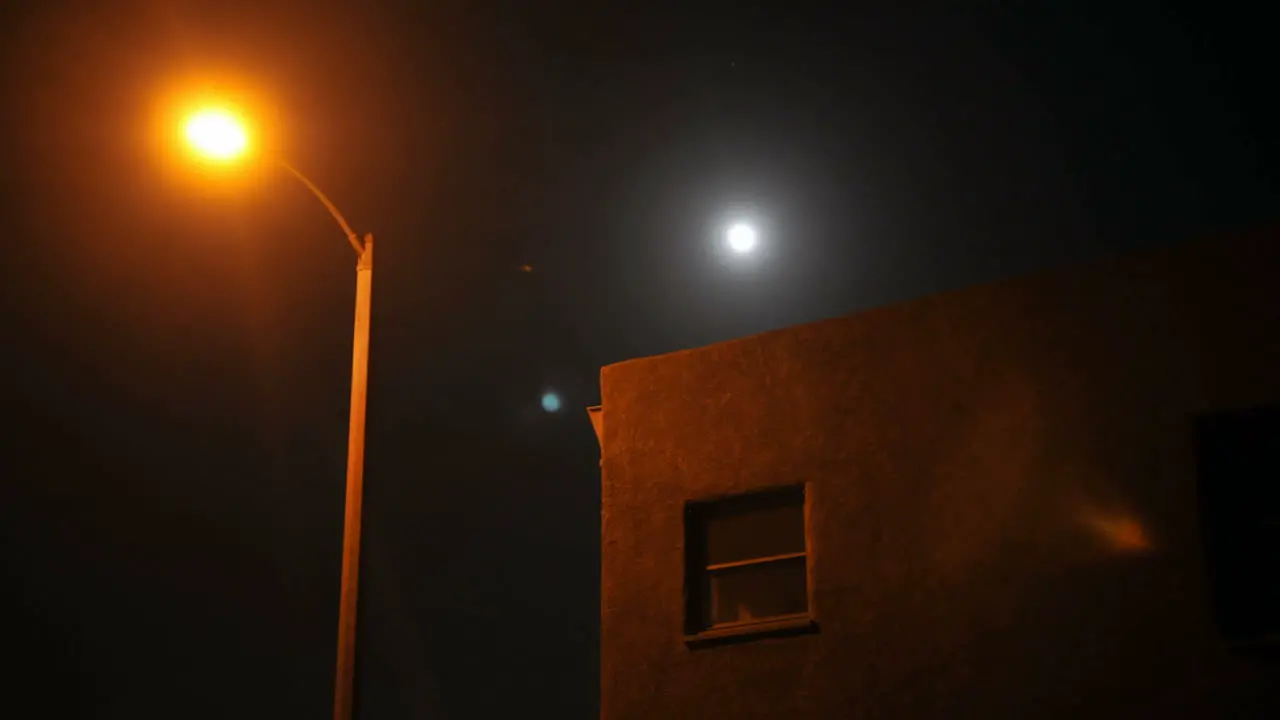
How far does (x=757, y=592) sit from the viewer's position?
47.8 feet

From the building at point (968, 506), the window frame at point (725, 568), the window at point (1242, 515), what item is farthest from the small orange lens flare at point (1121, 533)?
the window frame at point (725, 568)

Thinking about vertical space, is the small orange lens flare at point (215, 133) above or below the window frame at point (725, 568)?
above

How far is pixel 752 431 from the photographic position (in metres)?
14.9

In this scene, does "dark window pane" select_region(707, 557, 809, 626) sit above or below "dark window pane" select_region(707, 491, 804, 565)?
below

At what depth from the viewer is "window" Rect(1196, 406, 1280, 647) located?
470 inches

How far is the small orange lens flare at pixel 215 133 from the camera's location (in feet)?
48.2

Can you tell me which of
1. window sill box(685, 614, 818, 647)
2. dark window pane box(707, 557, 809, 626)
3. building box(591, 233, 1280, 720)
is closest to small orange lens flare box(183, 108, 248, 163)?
building box(591, 233, 1280, 720)

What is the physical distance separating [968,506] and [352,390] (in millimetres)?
5568

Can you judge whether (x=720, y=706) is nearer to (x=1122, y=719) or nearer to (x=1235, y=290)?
(x=1122, y=719)

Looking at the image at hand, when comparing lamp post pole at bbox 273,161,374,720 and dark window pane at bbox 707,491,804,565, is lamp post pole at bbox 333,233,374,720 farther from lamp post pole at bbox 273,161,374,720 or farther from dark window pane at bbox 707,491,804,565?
dark window pane at bbox 707,491,804,565

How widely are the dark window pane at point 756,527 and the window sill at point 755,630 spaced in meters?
0.65

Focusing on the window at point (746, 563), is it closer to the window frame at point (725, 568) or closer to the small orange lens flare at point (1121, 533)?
the window frame at point (725, 568)

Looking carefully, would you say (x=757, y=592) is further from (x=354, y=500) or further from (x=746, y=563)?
(x=354, y=500)

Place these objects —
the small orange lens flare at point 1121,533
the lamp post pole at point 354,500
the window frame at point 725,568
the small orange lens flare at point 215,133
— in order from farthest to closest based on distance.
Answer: the small orange lens flare at point 215,133 → the window frame at point 725,568 → the lamp post pole at point 354,500 → the small orange lens flare at point 1121,533
